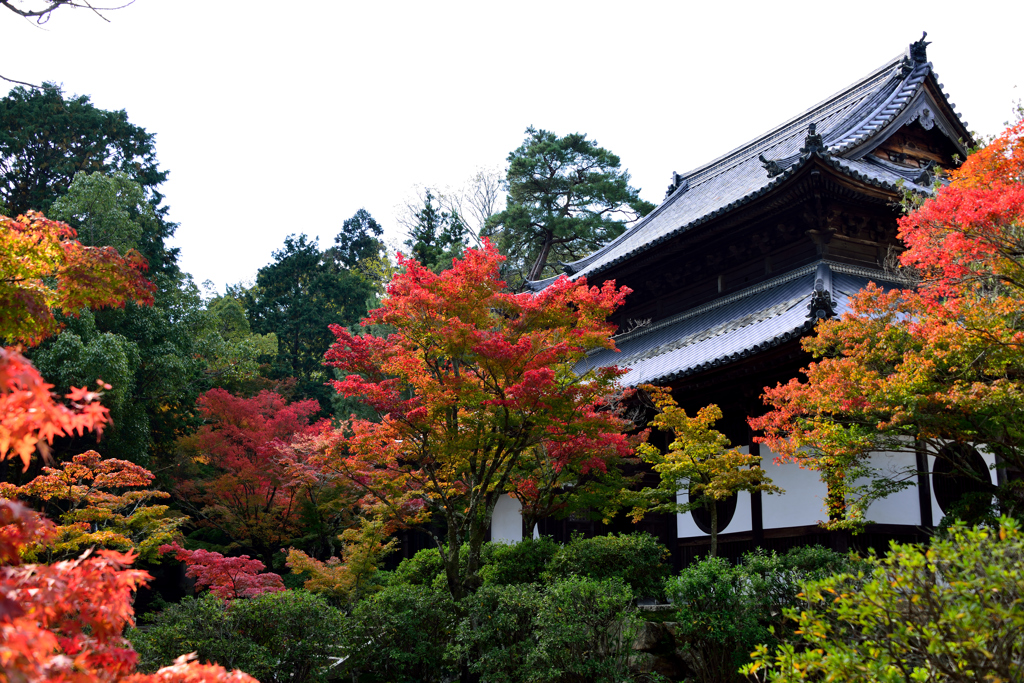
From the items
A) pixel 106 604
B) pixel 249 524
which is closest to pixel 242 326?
pixel 249 524

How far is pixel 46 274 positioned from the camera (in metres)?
7.38

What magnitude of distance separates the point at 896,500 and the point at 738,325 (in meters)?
4.20

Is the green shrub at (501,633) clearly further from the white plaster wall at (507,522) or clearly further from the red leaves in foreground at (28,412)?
the white plaster wall at (507,522)

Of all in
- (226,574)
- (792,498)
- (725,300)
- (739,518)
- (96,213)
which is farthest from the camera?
(96,213)

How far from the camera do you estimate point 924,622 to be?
3941 millimetres

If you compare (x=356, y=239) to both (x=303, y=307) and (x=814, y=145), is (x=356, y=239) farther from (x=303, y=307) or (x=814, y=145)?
(x=814, y=145)

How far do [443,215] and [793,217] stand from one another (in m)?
26.6

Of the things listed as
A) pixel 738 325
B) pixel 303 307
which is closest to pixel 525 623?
pixel 738 325

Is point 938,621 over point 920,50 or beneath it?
beneath

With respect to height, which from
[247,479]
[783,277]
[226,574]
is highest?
[783,277]

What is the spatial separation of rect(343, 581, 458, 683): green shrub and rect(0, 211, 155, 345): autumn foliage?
5.42m

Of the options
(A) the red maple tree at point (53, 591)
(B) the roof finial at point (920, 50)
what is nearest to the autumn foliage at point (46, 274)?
(A) the red maple tree at point (53, 591)

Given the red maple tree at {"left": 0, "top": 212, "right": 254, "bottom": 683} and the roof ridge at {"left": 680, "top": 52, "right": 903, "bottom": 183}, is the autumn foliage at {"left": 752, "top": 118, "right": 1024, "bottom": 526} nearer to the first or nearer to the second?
the red maple tree at {"left": 0, "top": 212, "right": 254, "bottom": 683}

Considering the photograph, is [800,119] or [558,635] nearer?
[558,635]
